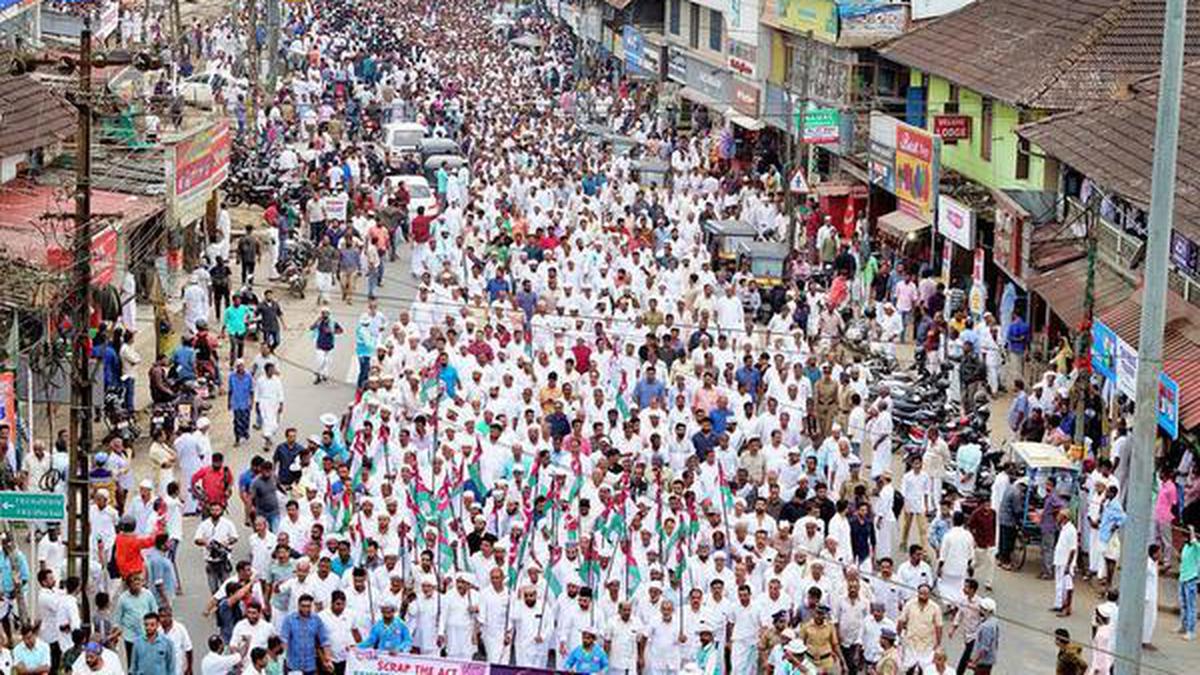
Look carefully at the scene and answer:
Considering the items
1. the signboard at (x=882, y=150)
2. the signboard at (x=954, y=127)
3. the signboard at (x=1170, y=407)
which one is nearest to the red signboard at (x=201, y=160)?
the signboard at (x=882, y=150)

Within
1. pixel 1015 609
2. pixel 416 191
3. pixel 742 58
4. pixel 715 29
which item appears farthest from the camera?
pixel 715 29

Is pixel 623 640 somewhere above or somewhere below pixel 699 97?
above

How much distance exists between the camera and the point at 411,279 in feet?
125

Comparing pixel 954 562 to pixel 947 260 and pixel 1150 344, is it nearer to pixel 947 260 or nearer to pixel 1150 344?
pixel 1150 344

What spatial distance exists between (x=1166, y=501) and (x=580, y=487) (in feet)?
17.8

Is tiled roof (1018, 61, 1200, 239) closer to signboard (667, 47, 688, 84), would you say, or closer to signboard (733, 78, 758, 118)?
signboard (733, 78, 758, 118)

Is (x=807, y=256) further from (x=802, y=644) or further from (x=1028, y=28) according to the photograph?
(x=802, y=644)

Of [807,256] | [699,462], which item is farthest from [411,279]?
[699,462]

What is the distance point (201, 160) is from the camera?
34156 millimetres

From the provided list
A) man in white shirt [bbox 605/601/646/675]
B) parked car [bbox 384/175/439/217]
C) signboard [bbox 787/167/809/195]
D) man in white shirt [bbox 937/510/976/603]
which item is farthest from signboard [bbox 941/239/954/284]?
man in white shirt [bbox 605/601/646/675]

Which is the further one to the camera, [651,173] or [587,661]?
[651,173]

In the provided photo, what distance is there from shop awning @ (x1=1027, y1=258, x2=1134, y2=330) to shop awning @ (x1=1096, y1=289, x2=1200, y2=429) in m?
0.48

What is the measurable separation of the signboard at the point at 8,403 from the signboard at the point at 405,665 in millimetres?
5856

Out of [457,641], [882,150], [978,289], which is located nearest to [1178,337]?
[978,289]
